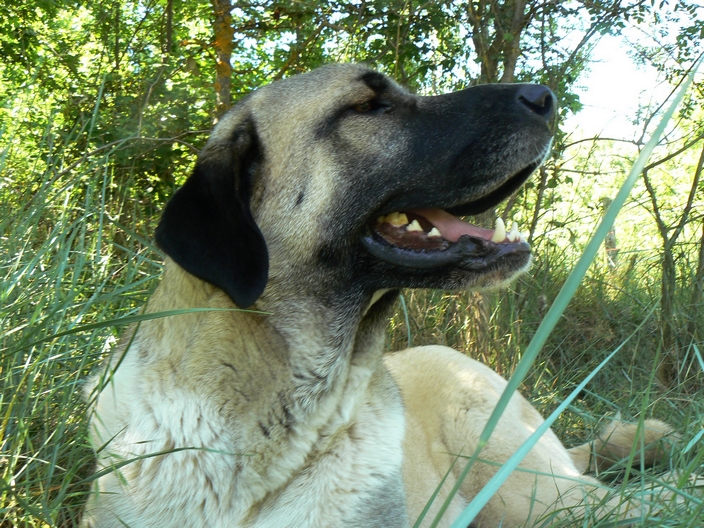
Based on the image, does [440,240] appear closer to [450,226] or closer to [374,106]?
[450,226]

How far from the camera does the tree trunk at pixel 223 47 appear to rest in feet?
16.4

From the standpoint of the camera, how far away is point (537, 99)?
98.8 inches

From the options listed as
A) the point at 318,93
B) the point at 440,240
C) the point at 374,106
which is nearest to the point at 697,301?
the point at 440,240

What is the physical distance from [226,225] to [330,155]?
0.46 meters

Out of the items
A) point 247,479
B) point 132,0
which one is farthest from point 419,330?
point 132,0

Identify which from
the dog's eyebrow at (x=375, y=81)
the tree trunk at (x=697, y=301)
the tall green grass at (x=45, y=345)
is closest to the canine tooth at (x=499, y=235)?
the dog's eyebrow at (x=375, y=81)

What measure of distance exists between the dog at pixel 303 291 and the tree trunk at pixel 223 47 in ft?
8.26

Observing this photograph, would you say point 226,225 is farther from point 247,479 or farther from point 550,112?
point 550,112

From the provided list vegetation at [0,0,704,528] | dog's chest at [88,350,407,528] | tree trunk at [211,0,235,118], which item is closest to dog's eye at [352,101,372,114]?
dog's chest at [88,350,407,528]

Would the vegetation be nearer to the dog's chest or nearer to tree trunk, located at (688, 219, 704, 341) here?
tree trunk, located at (688, 219, 704, 341)

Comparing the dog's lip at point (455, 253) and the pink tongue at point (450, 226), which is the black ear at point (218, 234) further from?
the pink tongue at point (450, 226)

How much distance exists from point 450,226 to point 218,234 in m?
0.82

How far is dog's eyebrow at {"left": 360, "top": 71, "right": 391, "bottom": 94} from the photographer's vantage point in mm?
2574

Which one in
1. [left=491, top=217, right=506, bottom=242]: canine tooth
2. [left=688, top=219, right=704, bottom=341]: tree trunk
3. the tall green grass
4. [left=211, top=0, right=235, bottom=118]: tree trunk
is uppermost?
[left=211, top=0, right=235, bottom=118]: tree trunk
